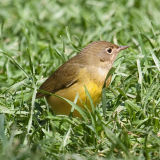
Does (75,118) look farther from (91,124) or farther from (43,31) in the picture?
(43,31)

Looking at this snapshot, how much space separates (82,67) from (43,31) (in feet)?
9.40

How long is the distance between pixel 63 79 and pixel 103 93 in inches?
29.5

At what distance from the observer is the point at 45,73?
6.26 m

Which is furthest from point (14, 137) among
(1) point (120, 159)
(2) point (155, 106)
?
(2) point (155, 106)

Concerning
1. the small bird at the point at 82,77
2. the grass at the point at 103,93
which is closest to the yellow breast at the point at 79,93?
the small bird at the point at 82,77

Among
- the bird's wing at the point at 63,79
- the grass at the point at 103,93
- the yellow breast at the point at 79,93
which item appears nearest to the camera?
the grass at the point at 103,93

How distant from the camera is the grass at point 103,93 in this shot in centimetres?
437

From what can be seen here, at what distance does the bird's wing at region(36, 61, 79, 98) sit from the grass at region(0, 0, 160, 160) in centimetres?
21

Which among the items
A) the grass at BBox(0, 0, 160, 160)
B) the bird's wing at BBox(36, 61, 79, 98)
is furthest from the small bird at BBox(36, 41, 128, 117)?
the grass at BBox(0, 0, 160, 160)

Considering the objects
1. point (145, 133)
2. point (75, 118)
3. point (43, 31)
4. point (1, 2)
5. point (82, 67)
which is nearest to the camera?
point (145, 133)

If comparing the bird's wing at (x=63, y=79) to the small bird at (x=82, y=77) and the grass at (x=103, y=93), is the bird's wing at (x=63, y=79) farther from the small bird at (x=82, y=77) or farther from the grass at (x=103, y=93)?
the grass at (x=103, y=93)

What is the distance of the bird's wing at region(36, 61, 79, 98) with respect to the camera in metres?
5.36

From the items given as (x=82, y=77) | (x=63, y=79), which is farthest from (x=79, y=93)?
(x=63, y=79)

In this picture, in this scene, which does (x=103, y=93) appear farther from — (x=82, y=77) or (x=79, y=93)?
(x=82, y=77)
